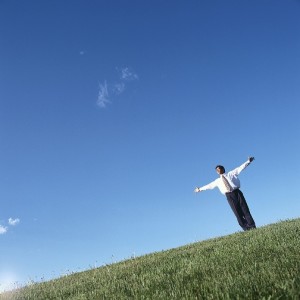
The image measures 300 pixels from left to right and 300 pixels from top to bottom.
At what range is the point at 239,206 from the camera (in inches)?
682

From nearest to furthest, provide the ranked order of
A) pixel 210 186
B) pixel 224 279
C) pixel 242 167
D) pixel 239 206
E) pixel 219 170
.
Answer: pixel 224 279 → pixel 242 167 → pixel 239 206 → pixel 219 170 → pixel 210 186

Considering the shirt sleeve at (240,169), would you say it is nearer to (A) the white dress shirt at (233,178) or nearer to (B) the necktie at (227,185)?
(A) the white dress shirt at (233,178)

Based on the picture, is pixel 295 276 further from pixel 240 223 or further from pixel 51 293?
pixel 240 223

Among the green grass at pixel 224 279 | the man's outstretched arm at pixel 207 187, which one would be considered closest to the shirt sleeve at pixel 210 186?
the man's outstretched arm at pixel 207 187

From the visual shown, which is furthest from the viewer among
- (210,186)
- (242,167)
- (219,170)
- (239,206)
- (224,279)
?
(210,186)

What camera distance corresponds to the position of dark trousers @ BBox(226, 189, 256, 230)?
56.1 feet

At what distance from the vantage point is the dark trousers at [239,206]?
56.1 ft

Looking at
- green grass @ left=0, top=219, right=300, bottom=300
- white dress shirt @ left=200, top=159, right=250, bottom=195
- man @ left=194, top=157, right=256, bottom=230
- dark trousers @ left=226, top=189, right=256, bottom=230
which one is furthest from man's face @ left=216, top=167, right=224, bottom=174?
green grass @ left=0, top=219, right=300, bottom=300

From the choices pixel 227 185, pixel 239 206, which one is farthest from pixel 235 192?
pixel 239 206

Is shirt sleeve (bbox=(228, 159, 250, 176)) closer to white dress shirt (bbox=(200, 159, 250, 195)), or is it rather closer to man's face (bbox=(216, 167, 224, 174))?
white dress shirt (bbox=(200, 159, 250, 195))

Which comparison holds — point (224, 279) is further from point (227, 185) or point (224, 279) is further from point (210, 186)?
point (210, 186)

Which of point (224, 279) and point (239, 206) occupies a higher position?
point (239, 206)

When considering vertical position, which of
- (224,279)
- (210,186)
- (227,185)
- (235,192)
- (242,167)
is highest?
(242,167)

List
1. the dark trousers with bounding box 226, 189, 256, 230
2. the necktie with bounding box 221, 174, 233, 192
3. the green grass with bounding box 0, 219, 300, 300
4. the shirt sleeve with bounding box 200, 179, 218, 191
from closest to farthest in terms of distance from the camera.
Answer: the green grass with bounding box 0, 219, 300, 300
the dark trousers with bounding box 226, 189, 256, 230
the necktie with bounding box 221, 174, 233, 192
the shirt sleeve with bounding box 200, 179, 218, 191
